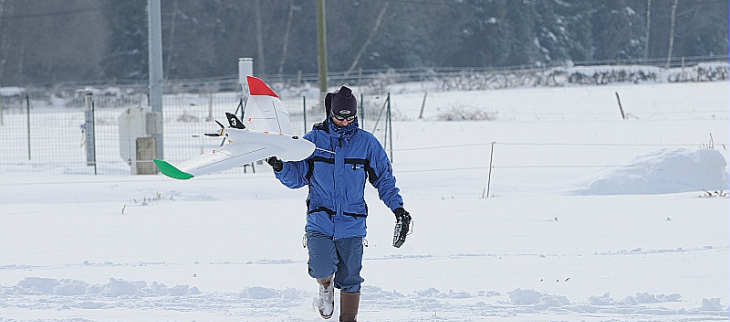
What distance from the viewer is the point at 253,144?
548 centimetres

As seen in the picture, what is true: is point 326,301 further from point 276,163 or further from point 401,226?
point 276,163

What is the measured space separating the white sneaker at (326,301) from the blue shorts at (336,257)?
136mm

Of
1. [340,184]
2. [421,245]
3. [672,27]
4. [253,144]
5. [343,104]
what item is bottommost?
[421,245]

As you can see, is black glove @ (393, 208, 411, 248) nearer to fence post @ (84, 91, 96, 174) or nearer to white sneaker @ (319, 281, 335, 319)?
white sneaker @ (319, 281, 335, 319)

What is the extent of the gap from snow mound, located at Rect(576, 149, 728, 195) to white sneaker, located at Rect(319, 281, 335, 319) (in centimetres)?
860

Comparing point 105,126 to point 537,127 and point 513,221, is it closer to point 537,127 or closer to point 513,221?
point 537,127

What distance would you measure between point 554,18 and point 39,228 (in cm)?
5247

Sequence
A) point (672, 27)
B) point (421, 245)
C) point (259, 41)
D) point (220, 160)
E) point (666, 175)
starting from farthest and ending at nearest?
point (672, 27)
point (259, 41)
point (666, 175)
point (421, 245)
point (220, 160)

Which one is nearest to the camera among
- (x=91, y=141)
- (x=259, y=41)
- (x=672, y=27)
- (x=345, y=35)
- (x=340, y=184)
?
(x=340, y=184)

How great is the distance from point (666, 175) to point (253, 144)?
32.5ft

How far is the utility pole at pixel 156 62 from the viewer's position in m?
17.4

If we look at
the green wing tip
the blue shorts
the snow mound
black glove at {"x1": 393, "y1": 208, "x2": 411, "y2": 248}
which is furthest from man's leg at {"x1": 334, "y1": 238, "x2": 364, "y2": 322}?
the snow mound

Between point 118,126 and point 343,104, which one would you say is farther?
point 118,126

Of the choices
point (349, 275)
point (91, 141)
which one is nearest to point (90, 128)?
point (91, 141)
